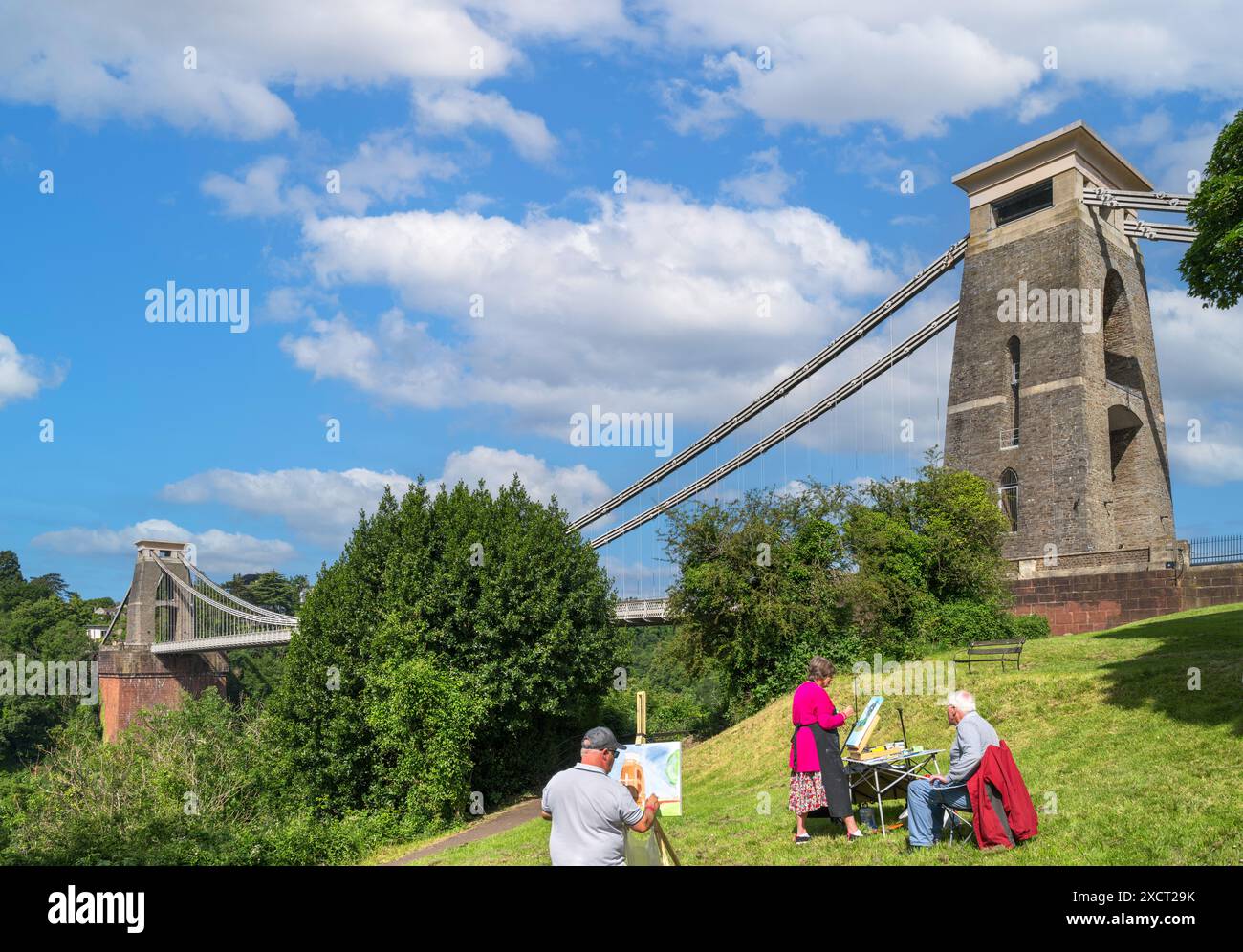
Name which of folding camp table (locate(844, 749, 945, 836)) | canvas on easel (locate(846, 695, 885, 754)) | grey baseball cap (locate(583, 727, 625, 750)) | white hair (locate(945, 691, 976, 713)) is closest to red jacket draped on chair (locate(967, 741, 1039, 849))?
white hair (locate(945, 691, 976, 713))

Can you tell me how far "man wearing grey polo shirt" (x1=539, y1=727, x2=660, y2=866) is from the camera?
19.4ft

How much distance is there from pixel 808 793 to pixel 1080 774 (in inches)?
144

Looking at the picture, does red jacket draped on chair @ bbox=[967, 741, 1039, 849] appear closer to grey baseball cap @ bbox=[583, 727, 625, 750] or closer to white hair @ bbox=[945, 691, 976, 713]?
white hair @ bbox=[945, 691, 976, 713]

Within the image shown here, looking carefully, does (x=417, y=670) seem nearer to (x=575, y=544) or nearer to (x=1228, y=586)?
(x=575, y=544)

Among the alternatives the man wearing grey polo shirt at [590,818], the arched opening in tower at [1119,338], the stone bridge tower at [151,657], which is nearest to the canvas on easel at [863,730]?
the man wearing grey polo shirt at [590,818]

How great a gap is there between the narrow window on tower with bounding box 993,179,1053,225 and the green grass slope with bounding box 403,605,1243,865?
22.9 meters

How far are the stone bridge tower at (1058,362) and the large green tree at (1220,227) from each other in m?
20.0

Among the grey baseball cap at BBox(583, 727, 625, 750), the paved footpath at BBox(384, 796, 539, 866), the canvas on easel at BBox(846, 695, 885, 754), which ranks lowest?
the paved footpath at BBox(384, 796, 539, 866)

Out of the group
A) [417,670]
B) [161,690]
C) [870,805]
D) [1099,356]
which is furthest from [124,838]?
[161,690]

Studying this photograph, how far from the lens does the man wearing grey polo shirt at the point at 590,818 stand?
5.90 metres

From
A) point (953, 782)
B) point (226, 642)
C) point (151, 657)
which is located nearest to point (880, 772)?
point (953, 782)
